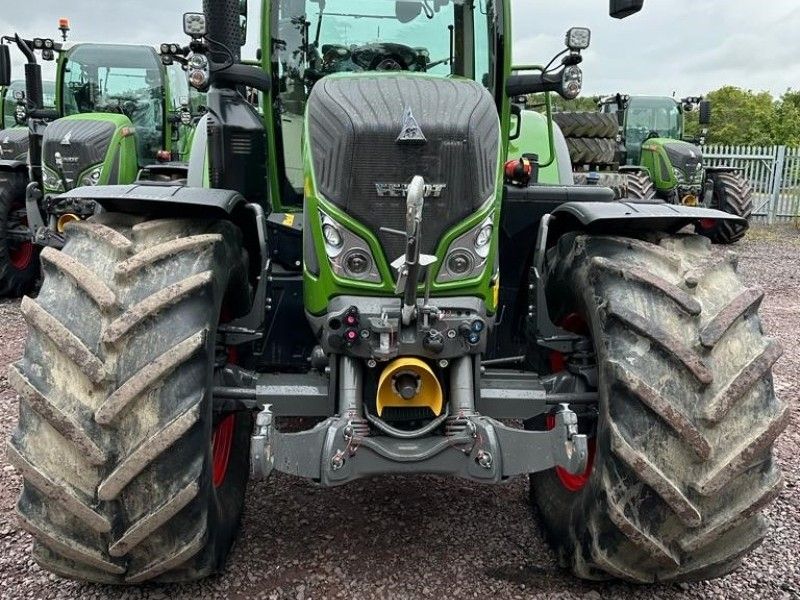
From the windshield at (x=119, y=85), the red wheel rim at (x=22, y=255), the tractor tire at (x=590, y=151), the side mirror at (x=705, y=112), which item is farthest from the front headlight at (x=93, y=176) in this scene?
the side mirror at (x=705, y=112)

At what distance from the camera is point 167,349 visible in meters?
2.28

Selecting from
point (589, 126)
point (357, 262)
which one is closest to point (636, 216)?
point (357, 262)

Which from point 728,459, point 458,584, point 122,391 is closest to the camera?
point 122,391

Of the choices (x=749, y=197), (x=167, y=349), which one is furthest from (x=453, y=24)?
(x=749, y=197)

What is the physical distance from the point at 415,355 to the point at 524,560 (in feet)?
3.47

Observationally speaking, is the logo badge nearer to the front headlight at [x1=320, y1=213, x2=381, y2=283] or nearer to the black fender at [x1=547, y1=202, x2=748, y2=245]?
the front headlight at [x1=320, y1=213, x2=381, y2=283]

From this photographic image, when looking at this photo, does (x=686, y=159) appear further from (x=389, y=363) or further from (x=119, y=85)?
(x=389, y=363)

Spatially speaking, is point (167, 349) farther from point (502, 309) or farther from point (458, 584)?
point (502, 309)

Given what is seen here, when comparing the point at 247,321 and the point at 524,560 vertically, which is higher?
the point at 247,321

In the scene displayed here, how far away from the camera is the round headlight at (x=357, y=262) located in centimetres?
261

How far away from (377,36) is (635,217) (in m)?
1.73

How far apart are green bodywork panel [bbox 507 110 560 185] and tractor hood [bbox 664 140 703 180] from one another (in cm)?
932

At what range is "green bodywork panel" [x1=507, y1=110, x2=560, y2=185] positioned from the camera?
484 centimetres

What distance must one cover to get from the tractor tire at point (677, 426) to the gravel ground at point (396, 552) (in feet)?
1.32
